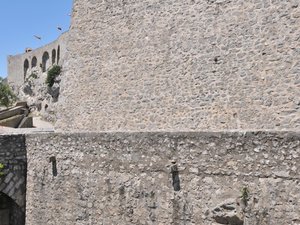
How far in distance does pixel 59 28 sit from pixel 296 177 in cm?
4849

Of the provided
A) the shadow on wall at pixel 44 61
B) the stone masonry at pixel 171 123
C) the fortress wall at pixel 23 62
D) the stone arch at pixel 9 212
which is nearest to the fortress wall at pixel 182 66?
the stone masonry at pixel 171 123

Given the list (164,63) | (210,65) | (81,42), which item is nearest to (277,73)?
(210,65)

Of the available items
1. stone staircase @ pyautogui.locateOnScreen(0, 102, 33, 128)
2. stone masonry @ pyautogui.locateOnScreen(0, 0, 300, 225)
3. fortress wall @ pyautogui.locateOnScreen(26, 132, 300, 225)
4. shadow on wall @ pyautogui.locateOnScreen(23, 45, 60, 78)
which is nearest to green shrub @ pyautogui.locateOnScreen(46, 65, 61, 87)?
shadow on wall @ pyautogui.locateOnScreen(23, 45, 60, 78)

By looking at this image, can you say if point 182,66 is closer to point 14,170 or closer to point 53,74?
point 14,170

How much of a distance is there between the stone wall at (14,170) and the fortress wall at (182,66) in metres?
4.58

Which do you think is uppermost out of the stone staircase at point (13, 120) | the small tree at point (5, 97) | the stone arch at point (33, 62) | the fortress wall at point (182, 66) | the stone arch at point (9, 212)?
the stone arch at point (33, 62)

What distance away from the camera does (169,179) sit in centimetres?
655

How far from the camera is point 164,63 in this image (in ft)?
43.5

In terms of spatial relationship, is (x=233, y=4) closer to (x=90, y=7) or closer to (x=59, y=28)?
(x=90, y=7)

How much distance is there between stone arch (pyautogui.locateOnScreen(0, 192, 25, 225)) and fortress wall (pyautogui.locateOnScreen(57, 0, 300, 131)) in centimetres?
475

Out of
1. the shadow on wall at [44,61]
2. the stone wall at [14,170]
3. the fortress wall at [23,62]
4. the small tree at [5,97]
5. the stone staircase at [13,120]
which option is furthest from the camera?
the fortress wall at [23,62]

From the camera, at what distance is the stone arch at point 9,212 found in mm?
10023

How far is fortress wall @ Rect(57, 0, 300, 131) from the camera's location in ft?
34.9

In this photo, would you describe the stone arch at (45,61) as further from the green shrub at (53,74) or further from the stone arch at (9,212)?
the stone arch at (9,212)
